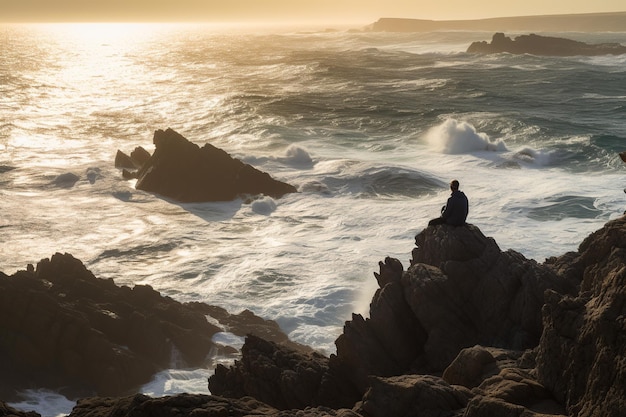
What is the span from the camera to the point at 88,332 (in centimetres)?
1830

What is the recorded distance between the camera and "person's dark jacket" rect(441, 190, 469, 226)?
15.3 m

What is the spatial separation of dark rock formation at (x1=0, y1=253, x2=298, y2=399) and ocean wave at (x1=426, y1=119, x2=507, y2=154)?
27.0 m

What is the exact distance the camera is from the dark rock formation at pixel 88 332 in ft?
58.2

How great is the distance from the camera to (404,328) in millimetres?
14766

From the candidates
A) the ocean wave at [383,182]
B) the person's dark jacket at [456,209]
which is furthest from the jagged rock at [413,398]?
the ocean wave at [383,182]

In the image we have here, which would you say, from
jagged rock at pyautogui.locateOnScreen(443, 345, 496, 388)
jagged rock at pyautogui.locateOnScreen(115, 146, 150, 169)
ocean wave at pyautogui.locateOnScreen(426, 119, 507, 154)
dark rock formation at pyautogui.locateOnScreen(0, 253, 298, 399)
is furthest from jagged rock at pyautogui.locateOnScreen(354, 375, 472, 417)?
ocean wave at pyautogui.locateOnScreen(426, 119, 507, 154)

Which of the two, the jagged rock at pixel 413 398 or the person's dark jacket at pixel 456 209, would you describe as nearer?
the jagged rock at pixel 413 398

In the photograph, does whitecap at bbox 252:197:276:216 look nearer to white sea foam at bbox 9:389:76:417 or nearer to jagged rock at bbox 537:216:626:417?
white sea foam at bbox 9:389:76:417

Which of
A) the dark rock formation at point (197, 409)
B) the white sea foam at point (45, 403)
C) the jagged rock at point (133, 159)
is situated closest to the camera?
the dark rock formation at point (197, 409)

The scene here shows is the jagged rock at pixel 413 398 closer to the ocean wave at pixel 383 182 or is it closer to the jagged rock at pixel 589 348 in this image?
the jagged rock at pixel 589 348

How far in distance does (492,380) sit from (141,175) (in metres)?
30.3

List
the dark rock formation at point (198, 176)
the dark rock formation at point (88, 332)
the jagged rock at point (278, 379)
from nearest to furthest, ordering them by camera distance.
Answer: the jagged rock at point (278, 379), the dark rock formation at point (88, 332), the dark rock formation at point (198, 176)

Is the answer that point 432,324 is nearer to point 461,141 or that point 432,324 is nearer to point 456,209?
point 456,209

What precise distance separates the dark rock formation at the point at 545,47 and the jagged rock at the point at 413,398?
122 meters
